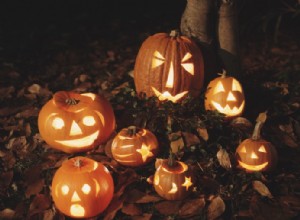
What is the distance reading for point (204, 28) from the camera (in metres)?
3.69

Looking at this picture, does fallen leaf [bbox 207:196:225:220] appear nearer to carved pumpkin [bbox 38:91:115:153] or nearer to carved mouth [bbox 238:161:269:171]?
carved mouth [bbox 238:161:269:171]

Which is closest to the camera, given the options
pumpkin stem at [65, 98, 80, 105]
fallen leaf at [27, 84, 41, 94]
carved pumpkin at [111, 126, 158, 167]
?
carved pumpkin at [111, 126, 158, 167]

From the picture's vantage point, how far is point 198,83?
349 centimetres

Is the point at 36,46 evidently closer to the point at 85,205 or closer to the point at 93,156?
the point at 93,156

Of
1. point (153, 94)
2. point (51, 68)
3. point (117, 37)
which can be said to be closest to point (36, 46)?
point (51, 68)

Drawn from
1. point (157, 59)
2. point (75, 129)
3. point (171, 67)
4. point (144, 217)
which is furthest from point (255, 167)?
point (75, 129)

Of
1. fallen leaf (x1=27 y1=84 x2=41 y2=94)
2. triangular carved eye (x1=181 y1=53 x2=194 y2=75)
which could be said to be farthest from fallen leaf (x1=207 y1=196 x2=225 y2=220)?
fallen leaf (x1=27 y1=84 x2=41 y2=94)

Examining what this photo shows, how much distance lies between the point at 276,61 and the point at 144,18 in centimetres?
285

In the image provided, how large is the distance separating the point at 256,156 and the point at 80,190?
4.37 feet

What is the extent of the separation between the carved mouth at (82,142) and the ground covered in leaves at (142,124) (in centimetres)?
A: 11

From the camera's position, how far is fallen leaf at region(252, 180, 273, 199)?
2.59m

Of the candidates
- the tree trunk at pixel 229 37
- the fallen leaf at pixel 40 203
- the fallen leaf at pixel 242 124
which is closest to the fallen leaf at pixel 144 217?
the fallen leaf at pixel 40 203

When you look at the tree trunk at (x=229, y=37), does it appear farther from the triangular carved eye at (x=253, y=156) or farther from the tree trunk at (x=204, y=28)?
the triangular carved eye at (x=253, y=156)

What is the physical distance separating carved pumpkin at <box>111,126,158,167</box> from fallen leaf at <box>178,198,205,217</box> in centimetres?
52
